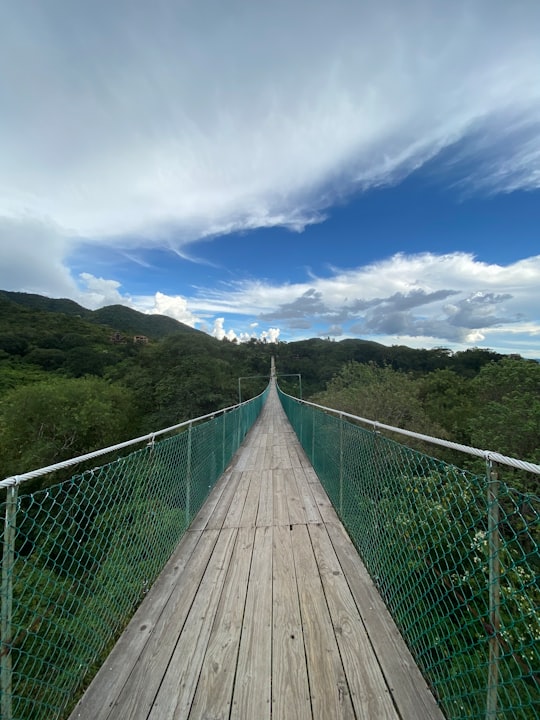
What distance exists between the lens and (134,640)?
171 cm

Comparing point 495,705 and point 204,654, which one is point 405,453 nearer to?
point 495,705

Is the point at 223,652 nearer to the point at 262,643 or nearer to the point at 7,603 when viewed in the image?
the point at 262,643

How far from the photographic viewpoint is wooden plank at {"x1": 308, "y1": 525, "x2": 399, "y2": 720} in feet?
4.46

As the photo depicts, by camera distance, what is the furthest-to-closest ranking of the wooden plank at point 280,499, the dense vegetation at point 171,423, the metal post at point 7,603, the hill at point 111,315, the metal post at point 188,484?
1. the hill at point 111,315
2. the wooden plank at point 280,499
3. the metal post at point 188,484
4. the dense vegetation at point 171,423
5. the metal post at point 7,603

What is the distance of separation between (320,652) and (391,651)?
36cm

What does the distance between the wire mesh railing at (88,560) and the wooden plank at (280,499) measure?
845 mm

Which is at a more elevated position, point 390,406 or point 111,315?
point 111,315

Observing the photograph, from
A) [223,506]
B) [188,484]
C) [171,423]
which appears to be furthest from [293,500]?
[171,423]

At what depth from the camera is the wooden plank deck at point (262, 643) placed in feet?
4.50


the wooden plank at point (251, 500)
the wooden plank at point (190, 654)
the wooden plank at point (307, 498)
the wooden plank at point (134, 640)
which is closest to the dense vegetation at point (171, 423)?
the wooden plank at point (134, 640)

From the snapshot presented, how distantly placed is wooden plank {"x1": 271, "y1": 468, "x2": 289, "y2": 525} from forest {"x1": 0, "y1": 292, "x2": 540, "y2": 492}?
7.08 metres

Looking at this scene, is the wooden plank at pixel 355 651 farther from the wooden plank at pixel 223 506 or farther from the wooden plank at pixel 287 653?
the wooden plank at pixel 223 506

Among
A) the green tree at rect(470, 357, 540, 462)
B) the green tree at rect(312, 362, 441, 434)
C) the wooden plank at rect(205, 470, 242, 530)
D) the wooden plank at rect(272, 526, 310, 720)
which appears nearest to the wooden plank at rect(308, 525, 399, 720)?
the wooden plank at rect(272, 526, 310, 720)

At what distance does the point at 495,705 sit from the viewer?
1.13 meters
